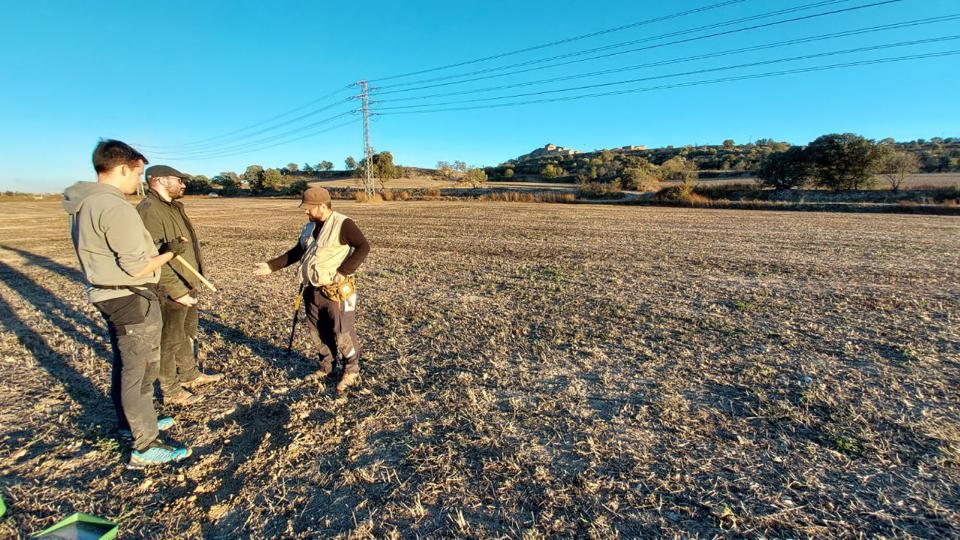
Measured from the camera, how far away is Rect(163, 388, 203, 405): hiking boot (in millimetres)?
3844

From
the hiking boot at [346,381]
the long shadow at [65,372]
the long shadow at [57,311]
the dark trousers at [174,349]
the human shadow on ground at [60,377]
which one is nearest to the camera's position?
the human shadow on ground at [60,377]

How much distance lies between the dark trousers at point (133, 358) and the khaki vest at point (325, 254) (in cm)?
123

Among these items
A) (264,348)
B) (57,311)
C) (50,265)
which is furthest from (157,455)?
(50,265)

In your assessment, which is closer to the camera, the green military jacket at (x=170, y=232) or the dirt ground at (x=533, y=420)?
the dirt ground at (x=533, y=420)

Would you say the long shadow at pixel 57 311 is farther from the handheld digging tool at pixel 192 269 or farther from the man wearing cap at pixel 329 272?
the man wearing cap at pixel 329 272

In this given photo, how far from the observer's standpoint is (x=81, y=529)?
229 cm

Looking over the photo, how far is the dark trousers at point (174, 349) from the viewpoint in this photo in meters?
3.83

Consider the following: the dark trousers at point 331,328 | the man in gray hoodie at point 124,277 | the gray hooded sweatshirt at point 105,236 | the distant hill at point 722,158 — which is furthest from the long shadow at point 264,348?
the distant hill at point 722,158

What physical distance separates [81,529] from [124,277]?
159cm

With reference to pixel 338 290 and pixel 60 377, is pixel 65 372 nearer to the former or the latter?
pixel 60 377

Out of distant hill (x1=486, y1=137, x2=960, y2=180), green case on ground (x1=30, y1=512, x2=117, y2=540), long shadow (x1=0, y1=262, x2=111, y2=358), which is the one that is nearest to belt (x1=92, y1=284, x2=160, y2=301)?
green case on ground (x1=30, y1=512, x2=117, y2=540)

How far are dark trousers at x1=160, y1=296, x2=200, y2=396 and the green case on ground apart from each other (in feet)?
5.64

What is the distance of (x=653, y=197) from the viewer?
3903 cm

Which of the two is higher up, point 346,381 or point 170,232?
point 170,232
